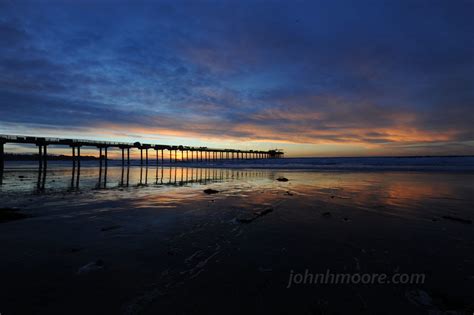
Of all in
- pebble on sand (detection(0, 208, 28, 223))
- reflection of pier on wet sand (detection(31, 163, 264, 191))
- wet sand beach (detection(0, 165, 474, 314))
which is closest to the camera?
wet sand beach (detection(0, 165, 474, 314))

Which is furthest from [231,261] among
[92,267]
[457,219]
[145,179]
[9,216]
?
[145,179]

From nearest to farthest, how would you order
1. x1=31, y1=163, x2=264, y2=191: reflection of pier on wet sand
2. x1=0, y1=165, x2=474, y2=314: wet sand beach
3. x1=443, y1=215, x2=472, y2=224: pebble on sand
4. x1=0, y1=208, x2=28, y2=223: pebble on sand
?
1. x1=0, y1=165, x2=474, y2=314: wet sand beach
2. x1=443, y1=215, x2=472, y2=224: pebble on sand
3. x1=0, y1=208, x2=28, y2=223: pebble on sand
4. x1=31, y1=163, x2=264, y2=191: reflection of pier on wet sand

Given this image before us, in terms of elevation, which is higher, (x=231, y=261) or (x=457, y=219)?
(x=457, y=219)

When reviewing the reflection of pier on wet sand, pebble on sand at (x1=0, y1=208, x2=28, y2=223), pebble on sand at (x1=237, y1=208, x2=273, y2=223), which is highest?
pebble on sand at (x1=237, y1=208, x2=273, y2=223)

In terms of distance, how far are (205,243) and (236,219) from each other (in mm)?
2321

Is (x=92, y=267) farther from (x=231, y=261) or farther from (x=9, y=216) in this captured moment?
(x=9, y=216)

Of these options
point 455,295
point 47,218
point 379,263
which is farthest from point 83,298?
point 47,218

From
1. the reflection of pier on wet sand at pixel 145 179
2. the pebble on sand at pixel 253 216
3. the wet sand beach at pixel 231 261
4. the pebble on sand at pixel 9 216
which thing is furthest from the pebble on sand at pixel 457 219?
the reflection of pier on wet sand at pixel 145 179

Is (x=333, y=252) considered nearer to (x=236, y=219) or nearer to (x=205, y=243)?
(x=205, y=243)

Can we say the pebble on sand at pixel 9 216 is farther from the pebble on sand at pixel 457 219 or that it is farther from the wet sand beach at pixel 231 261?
the pebble on sand at pixel 457 219

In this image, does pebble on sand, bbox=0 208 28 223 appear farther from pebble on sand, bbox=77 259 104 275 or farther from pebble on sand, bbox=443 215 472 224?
pebble on sand, bbox=443 215 472 224

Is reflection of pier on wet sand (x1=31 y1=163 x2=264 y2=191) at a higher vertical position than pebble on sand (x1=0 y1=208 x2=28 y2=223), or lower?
A: lower

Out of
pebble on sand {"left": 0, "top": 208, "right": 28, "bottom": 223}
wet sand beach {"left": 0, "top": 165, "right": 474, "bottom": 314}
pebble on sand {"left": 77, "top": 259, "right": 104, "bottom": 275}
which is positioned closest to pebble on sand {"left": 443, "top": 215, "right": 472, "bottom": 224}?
wet sand beach {"left": 0, "top": 165, "right": 474, "bottom": 314}

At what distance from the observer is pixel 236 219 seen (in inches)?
323
